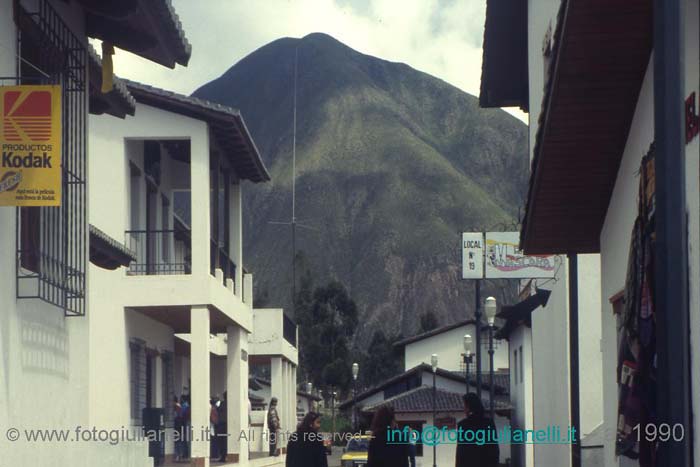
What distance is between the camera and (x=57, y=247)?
38.4 feet

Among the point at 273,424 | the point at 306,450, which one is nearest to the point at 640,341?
the point at 306,450

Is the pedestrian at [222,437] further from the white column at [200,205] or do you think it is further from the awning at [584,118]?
the awning at [584,118]

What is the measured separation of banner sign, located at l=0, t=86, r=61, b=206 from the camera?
962 centimetres

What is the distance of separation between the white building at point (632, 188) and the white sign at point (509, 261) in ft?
30.5

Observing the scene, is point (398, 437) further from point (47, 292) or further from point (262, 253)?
point (262, 253)

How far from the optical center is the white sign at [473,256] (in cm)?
2469

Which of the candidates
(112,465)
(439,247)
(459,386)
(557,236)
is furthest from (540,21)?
(439,247)

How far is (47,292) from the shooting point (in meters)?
11.2

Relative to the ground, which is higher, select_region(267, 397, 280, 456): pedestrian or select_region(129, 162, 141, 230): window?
select_region(129, 162, 141, 230): window

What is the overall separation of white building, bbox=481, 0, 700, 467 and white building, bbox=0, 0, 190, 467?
3651 millimetres

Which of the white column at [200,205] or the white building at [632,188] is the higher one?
the white column at [200,205]

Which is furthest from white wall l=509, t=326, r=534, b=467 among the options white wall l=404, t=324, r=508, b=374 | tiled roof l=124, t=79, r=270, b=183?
white wall l=404, t=324, r=508, b=374

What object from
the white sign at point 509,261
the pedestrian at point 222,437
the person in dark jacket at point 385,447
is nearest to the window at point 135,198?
the pedestrian at point 222,437

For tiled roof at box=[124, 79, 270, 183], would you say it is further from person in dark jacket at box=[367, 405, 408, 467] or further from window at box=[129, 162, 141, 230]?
person in dark jacket at box=[367, 405, 408, 467]
